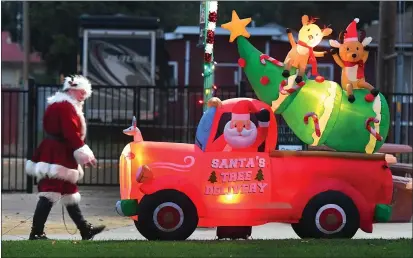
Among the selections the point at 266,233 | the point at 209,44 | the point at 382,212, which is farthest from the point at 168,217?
the point at 209,44

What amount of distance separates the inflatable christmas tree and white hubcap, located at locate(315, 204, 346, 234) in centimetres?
64

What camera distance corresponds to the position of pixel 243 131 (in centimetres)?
714

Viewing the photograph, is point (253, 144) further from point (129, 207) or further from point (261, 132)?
point (129, 207)

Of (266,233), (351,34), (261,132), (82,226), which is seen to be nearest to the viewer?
(261,132)

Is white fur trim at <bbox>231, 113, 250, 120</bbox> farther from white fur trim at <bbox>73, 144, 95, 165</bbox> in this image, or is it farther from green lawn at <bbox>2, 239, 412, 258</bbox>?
white fur trim at <bbox>73, 144, 95, 165</bbox>

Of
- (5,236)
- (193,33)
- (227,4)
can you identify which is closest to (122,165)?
(5,236)

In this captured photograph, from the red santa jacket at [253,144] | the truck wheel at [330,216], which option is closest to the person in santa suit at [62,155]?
the red santa jacket at [253,144]

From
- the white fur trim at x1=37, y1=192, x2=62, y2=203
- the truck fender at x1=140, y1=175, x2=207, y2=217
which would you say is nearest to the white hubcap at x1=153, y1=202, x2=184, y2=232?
the truck fender at x1=140, y1=175, x2=207, y2=217

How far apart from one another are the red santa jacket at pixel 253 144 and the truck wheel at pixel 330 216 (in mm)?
765

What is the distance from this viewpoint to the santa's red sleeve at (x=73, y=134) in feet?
24.5

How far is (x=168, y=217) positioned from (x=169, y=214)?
0.03m

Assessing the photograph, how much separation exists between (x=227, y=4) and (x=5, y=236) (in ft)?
64.5

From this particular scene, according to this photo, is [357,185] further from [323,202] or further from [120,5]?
[120,5]

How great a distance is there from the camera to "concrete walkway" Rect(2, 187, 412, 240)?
8664mm
